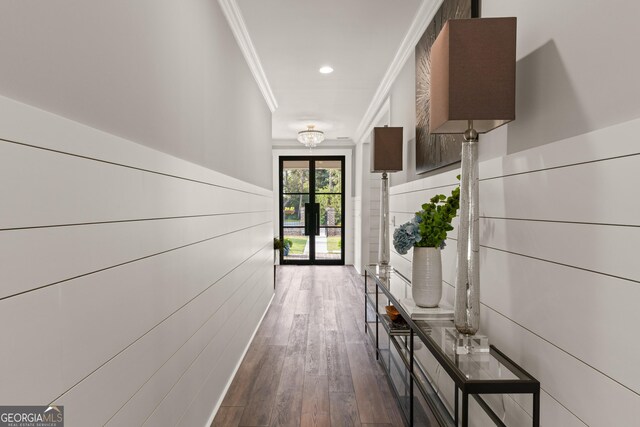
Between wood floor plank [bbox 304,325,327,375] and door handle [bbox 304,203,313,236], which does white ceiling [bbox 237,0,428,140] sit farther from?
door handle [bbox 304,203,313,236]

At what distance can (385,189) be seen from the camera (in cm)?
315

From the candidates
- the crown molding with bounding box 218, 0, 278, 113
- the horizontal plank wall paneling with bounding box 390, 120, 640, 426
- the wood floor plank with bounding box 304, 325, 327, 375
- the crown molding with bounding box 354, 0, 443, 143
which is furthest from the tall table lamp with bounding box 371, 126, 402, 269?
the horizontal plank wall paneling with bounding box 390, 120, 640, 426

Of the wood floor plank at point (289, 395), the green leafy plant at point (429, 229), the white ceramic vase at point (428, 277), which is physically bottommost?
the wood floor plank at point (289, 395)

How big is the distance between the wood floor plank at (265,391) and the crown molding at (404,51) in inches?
105

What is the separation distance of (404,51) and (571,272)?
2.49 meters

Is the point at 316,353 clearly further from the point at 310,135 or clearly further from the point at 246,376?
the point at 310,135

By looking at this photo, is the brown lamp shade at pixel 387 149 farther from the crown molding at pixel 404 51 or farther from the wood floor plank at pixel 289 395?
the wood floor plank at pixel 289 395

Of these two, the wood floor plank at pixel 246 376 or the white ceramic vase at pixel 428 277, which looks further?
the wood floor plank at pixel 246 376

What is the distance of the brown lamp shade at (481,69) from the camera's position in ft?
3.94

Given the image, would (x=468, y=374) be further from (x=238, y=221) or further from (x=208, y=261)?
(x=238, y=221)

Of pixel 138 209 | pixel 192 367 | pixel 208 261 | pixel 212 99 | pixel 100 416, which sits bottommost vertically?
pixel 192 367

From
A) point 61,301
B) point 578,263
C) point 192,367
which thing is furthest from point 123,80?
point 578,263

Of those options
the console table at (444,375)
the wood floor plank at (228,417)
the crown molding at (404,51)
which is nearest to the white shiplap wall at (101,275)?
the wood floor plank at (228,417)

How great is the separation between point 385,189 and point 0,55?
2.72 metres
